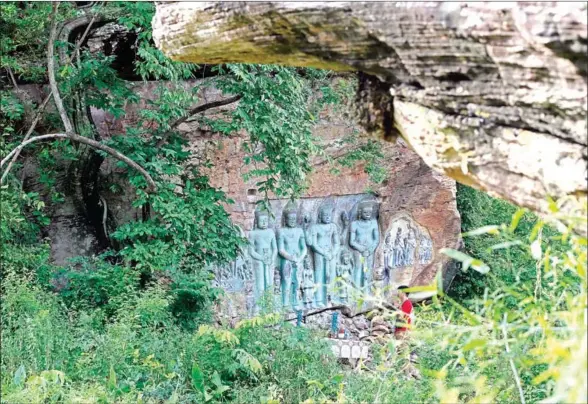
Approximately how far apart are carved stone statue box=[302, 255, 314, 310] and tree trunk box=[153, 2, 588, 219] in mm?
5993

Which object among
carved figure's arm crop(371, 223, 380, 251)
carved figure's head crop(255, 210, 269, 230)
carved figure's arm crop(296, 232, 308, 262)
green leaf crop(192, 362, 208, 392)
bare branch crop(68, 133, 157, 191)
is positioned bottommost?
carved figure's arm crop(371, 223, 380, 251)

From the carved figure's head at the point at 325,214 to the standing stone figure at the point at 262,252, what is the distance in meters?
0.71

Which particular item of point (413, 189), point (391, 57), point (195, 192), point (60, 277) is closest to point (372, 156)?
point (413, 189)

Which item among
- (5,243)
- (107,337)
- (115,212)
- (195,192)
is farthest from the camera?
(115,212)

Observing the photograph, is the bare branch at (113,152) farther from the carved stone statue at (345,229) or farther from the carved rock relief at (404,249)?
the carved rock relief at (404,249)

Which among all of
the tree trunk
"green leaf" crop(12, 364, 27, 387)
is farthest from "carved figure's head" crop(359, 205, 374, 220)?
the tree trunk

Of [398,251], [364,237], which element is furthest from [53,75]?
[398,251]

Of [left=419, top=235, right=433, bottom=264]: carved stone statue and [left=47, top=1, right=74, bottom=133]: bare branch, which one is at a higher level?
[left=47, top=1, right=74, bottom=133]: bare branch

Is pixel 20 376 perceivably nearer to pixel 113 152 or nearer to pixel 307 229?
pixel 113 152

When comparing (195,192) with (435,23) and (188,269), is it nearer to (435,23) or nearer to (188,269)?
(188,269)

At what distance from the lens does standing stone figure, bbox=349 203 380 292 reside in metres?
9.74

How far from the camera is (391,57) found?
3123 millimetres

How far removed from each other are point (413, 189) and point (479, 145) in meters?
7.04

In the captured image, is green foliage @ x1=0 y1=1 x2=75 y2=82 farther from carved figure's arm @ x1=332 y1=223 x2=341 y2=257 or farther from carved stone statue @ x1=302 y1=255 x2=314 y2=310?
carved figure's arm @ x1=332 y1=223 x2=341 y2=257
